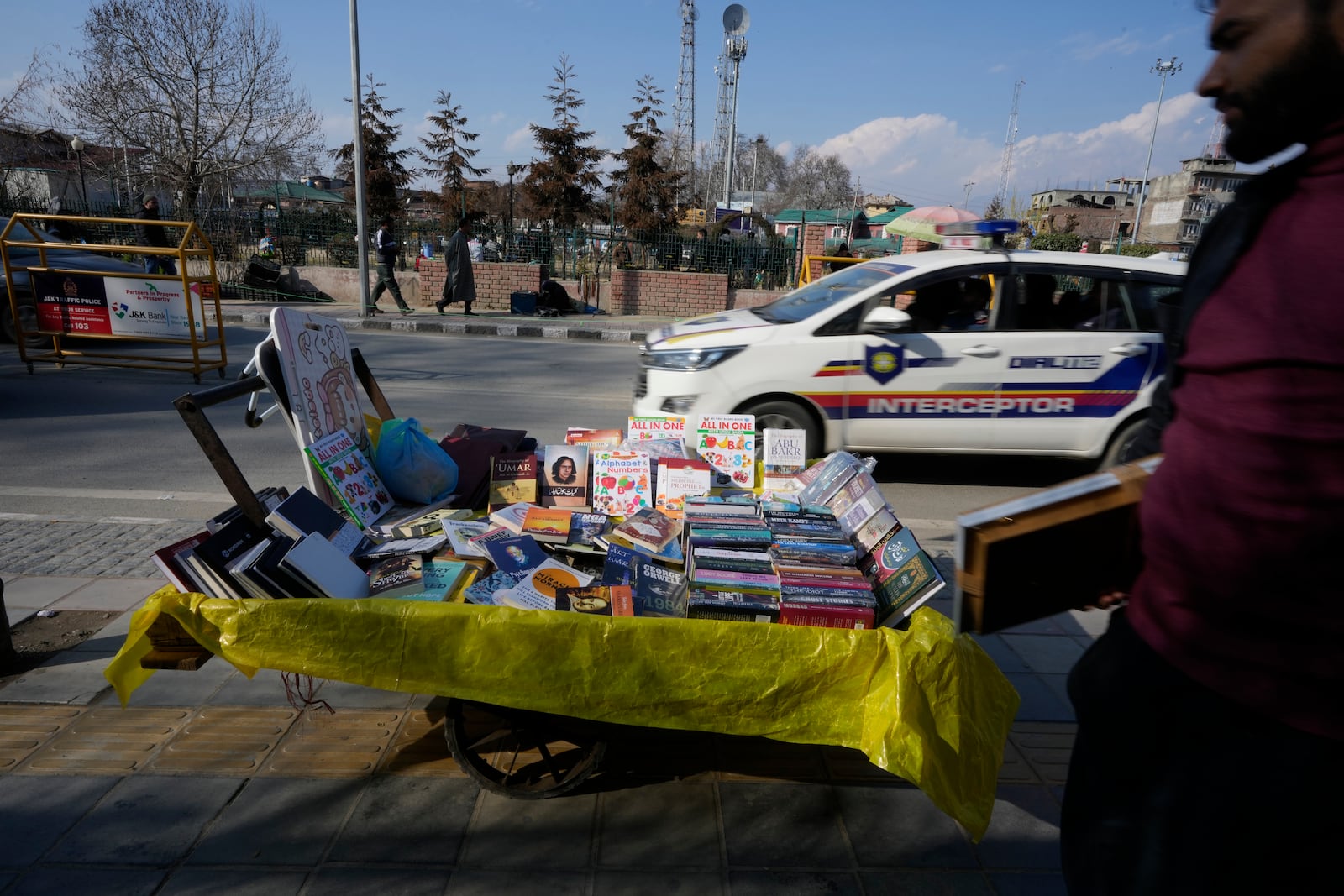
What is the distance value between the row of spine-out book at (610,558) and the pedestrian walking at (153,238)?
43.0 feet

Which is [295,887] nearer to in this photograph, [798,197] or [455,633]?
[455,633]

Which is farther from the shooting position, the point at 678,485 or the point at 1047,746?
the point at 678,485

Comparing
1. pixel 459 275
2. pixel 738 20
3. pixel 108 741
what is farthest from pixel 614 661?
pixel 738 20

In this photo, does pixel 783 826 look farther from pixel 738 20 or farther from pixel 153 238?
pixel 738 20

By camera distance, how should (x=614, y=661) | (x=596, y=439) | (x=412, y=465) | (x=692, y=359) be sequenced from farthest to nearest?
(x=692, y=359) → (x=596, y=439) → (x=412, y=465) → (x=614, y=661)

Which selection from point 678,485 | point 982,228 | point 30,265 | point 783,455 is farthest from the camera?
point 30,265

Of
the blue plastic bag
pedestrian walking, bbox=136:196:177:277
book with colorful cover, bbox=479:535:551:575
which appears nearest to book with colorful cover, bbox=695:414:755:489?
book with colorful cover, bbox=479:535:551:575

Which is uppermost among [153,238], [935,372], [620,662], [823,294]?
[153,238]

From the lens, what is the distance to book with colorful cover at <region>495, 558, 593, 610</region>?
2639mm

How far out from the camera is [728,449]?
393 centimetres

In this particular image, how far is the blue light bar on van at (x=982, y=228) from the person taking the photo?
717 centimetres

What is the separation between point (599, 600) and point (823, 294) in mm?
4711

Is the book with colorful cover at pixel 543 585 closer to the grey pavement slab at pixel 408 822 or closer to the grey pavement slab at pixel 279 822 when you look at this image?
the grey pavement slab at pixel 408 822

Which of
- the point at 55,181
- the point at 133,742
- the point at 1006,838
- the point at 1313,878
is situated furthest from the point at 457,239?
the point at 55,181
